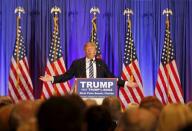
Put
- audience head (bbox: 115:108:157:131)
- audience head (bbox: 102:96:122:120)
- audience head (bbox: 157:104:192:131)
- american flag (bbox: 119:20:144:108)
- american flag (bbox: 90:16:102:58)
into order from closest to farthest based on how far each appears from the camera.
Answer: audience head (bbox: 157:104:192:131), audience head (bbox: 115:108:157:131), audience head (bbox: 102:96:122:120), american flag (bbox: 119:20:144:108), american flag (bbox: 90:16:102:58)

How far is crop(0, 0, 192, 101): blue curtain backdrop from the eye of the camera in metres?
10.4

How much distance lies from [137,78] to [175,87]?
0.86 metres

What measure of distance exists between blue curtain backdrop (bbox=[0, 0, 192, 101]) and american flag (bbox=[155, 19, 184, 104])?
35 centimetres

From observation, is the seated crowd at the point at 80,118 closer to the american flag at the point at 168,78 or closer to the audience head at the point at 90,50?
the audience head at the point at 90,50

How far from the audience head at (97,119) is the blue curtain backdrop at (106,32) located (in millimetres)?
7271

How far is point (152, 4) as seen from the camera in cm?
1082

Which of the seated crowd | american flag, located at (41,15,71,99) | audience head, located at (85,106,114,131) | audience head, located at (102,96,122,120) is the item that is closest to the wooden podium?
american flag, located at (41,15,71,99)

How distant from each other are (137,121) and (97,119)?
35cm

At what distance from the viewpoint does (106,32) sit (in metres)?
10.7

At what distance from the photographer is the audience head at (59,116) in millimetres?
2254

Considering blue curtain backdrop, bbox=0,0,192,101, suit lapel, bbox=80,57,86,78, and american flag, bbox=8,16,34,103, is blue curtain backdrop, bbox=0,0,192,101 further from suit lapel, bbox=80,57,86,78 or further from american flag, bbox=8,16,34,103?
suit lapel, bbox=80,57,86,78

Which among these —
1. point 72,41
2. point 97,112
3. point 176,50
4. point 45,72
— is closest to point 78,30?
point 72,41

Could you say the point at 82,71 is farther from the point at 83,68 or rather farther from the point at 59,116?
the point at 59,116

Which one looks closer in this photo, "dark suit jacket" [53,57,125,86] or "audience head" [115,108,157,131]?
"audience head" [115,108,157,131]
